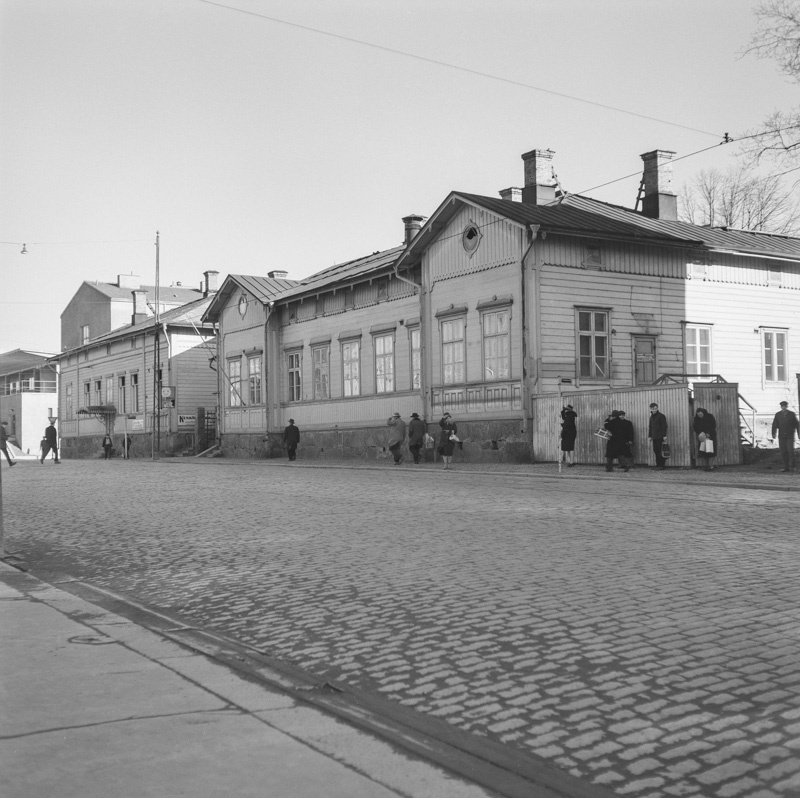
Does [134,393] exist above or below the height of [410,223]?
below

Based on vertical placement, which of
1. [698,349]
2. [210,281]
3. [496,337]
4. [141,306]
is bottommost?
[698,349]

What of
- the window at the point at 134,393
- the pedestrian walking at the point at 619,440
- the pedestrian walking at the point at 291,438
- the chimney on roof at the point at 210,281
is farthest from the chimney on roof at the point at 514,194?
the chimney on roof at the point at 210,281

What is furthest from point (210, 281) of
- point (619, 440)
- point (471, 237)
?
point (619, 440)

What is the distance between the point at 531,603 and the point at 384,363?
2768cm

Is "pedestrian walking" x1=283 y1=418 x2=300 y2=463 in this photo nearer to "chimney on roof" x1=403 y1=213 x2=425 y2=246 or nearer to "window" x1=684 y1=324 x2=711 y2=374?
"chimney on roof" x1=403 y1=213 x2=425 y2=246

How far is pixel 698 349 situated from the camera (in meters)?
31.4

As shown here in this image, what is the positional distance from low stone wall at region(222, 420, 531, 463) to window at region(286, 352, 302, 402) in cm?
159

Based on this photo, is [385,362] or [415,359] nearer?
[415,359]

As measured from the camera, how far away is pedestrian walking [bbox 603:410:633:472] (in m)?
23.5

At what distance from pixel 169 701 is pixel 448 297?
87.5 ft

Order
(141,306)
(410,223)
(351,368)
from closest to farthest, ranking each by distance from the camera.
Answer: (351,368) → (410,223) → (141,306)

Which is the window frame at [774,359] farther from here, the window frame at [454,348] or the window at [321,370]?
the window at [321,370]

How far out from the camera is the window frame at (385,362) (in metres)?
34.1

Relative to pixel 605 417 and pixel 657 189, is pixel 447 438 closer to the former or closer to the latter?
pixel 605 417
